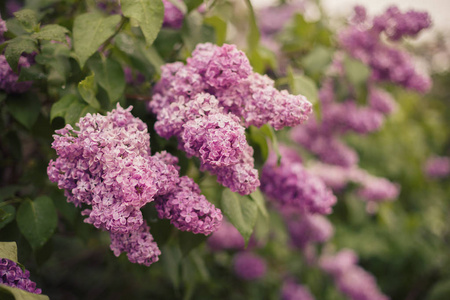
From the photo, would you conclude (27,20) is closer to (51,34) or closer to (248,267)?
(51,34)

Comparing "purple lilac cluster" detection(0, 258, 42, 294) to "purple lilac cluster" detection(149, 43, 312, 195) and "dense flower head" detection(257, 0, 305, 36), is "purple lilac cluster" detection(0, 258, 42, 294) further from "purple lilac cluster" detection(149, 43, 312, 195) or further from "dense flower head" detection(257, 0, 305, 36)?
"dense flower head" detection(257, 0, 305, 36)

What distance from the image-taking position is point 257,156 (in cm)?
126

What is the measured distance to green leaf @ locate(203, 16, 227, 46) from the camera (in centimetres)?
145

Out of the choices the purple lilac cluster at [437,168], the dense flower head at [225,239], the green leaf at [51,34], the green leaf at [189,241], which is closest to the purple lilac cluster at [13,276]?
the green leaf at [189,241]

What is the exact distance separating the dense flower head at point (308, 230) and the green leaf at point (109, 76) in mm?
1812

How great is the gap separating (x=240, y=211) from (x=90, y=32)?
68 centimetres

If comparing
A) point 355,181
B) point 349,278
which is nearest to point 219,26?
point 355,181

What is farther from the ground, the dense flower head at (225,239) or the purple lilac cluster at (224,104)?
the purple lilac cluster at (224,104)

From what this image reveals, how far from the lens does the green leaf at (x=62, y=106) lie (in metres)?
0.99

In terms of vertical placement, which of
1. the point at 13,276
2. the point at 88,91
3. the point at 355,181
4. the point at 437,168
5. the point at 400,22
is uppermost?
the point at 400,22

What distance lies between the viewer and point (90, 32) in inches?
42.2

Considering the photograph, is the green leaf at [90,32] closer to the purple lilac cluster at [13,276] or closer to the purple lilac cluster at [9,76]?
the purple lilac cluster at [9,76]

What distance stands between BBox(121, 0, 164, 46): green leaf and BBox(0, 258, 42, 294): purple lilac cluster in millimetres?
636

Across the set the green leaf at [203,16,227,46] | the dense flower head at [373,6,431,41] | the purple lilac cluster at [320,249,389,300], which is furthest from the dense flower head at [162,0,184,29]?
the purple lilac cluster at [320,249,389,300]
